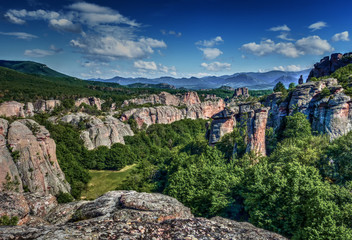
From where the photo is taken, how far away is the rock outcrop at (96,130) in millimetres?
74344

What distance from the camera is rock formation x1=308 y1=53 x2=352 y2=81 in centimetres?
7397

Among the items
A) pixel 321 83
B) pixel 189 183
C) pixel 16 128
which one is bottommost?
pixel 189 183

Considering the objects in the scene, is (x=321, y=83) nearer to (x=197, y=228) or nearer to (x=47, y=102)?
(x=197, y=228)

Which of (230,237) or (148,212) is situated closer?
(230,237)

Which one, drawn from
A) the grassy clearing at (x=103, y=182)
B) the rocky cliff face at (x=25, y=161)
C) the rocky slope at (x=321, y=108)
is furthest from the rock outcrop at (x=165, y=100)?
the rocky slope at (x=321, y=108)

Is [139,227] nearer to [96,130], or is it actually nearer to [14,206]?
[14,206]

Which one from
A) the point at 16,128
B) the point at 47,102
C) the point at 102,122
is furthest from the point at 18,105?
the point at 16,128

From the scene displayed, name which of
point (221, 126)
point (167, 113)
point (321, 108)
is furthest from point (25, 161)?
point (167, 113)

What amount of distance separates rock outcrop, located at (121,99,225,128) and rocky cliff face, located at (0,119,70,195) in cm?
6273

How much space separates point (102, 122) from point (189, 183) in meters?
62.5

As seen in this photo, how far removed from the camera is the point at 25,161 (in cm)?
3953

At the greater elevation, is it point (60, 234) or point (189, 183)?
point (60, 234)

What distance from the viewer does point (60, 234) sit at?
26.6 ft

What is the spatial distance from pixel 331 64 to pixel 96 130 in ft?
307
